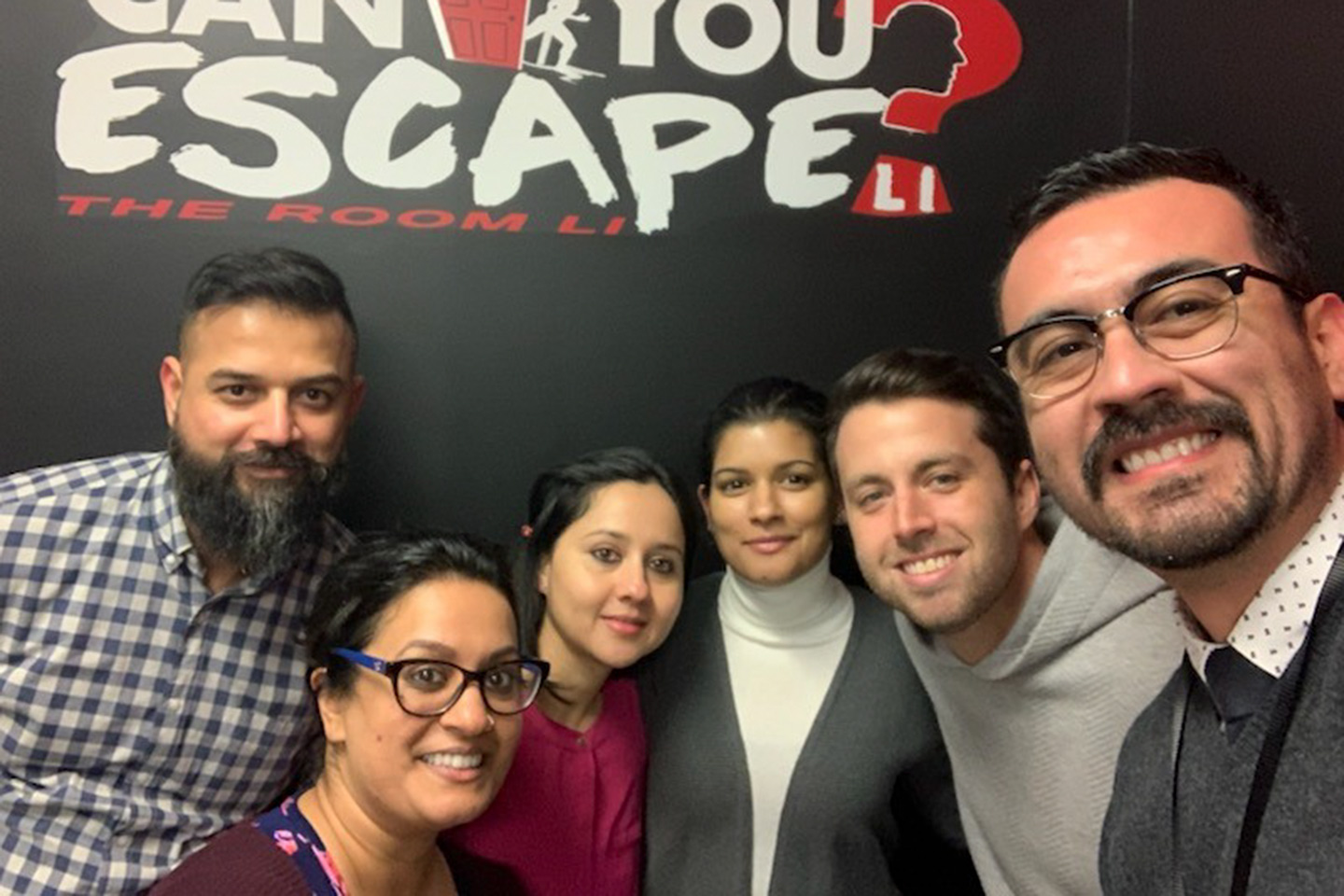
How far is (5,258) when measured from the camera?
76.7 inches

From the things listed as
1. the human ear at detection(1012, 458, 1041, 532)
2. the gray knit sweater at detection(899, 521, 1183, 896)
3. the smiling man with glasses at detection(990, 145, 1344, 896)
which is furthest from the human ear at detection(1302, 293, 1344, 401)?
the human ear at detection(1012, 458, 1041, 532)

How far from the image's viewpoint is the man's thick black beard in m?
1.68

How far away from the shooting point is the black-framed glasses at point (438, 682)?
1387 millimetres

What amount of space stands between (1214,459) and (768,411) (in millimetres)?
934

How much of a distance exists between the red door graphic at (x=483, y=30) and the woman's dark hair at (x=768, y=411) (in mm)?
826

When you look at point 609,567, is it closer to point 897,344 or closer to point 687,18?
point 897,344

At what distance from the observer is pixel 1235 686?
3.82 ft

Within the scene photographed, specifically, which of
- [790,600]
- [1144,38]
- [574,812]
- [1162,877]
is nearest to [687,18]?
[1144,38]

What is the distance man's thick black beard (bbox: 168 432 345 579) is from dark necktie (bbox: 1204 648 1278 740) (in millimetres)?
1397

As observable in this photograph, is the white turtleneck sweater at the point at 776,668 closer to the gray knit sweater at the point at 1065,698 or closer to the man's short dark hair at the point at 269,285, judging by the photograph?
the gray knit sweater at the point at 1065,698

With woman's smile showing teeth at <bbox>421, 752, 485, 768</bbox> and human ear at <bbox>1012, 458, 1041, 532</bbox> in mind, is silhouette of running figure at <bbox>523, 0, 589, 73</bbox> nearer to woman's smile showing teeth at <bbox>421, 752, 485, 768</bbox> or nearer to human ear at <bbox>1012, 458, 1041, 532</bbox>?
human ear at <bbox>1012, 458, 1041, 532</bbox>

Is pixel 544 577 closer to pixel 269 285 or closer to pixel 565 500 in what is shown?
pixel 565 500

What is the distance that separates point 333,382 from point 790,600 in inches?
36.5

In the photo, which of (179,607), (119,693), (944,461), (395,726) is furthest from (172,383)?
(944,461)
